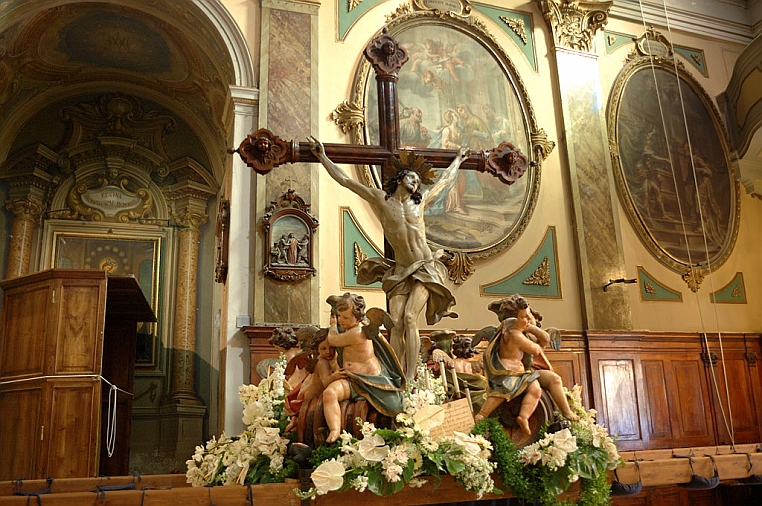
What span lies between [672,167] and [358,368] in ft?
25.9

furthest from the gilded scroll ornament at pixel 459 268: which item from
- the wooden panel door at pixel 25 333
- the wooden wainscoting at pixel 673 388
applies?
Result: the wooden panel door at pixel 25 333

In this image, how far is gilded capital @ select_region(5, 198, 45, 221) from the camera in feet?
34.4

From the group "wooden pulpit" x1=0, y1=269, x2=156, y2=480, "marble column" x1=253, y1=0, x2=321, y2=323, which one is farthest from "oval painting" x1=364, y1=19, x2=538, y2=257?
"wooden pulpit" x1=0, y1=269, x2=156, y2=480

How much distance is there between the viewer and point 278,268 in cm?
772

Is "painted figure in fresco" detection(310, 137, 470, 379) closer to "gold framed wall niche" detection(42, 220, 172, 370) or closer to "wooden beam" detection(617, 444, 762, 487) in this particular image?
"wooden beam" detection(617, 444, 762, 487)

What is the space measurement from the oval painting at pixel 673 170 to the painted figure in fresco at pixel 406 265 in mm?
5873

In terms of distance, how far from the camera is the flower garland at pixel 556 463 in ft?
11.2

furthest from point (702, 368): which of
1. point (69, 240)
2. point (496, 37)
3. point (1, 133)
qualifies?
point (1, 133)

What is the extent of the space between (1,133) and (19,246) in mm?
1625

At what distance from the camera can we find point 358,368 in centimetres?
355

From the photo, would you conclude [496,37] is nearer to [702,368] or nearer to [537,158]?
[537,158]

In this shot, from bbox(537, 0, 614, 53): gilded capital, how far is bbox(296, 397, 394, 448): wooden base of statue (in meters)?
7.62

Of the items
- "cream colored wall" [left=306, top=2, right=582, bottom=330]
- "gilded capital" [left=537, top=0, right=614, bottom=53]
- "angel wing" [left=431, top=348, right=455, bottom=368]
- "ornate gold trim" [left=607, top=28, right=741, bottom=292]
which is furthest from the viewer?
"gilded capital" [left=537, top=0, right=614, bottom=53]

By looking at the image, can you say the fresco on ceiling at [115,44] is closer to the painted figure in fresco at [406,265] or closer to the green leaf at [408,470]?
the painted figure in fresco at [406,265]
